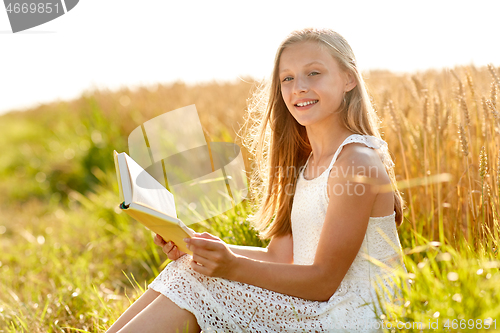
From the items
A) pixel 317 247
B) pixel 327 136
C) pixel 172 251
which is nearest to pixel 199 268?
pixel 172 251

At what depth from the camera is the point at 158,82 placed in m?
8.21

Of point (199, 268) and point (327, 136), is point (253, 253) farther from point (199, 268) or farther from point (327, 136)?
point (327, 136)

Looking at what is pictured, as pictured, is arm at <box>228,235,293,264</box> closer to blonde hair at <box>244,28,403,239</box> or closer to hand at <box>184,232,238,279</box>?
blonde hair at <box>244,28,403,239</box>

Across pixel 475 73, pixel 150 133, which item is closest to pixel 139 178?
pixel 150 133

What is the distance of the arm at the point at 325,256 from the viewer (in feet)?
4.80

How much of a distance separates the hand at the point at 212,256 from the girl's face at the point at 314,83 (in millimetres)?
648

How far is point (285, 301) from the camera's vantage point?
1.52 meters

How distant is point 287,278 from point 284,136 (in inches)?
30.5

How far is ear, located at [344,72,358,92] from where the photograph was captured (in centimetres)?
179

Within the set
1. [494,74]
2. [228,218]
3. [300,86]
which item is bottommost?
[228,218]

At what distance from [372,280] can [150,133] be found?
1.09 m

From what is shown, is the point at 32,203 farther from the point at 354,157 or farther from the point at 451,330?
the point at 451,330

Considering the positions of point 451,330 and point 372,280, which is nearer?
point 451,330

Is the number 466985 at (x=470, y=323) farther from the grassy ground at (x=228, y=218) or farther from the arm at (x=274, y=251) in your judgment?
the arm at (x=274, y=251)
